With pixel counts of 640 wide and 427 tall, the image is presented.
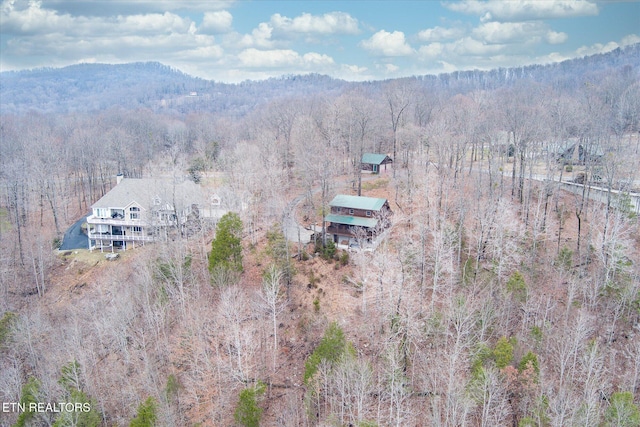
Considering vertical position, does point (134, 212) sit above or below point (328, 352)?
above

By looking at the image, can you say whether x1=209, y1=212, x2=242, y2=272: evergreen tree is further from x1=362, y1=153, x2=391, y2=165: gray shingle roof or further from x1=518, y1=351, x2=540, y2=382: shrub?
x1=362, y1=153, x2=391, y2=165: gray shingle roof

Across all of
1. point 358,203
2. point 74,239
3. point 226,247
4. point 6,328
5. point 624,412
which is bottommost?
point 6,328

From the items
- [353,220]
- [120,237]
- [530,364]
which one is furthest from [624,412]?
[120,237]

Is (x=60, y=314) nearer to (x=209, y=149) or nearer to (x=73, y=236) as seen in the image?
(x=73, y=236)

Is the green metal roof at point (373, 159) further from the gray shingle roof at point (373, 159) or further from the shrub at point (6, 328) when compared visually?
the shrub at point (6, 328)

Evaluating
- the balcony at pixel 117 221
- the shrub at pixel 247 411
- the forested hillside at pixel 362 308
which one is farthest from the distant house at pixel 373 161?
the shrub at pixel 247 411

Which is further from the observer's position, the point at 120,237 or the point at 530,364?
the point at 120,237

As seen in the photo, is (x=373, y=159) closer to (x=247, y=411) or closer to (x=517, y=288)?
(x=517, y=288)
